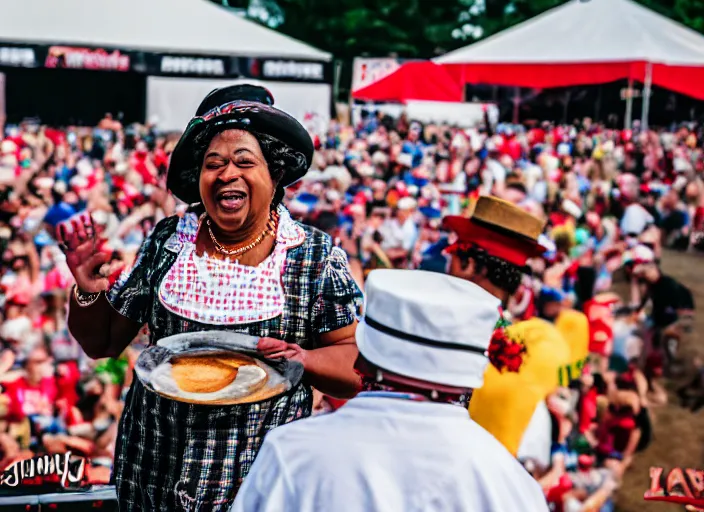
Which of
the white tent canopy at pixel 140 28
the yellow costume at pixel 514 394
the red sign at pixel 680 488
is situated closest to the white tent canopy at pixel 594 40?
the white tent canopy at pixel 140 28

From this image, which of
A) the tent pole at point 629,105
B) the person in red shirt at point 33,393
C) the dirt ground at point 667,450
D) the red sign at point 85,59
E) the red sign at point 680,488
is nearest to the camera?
the red sign at point 680,488

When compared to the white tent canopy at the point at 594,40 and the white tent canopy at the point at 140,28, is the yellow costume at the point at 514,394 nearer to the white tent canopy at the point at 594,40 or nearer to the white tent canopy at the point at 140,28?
the white tent canopy at the point at 594,40

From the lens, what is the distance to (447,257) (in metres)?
5.86

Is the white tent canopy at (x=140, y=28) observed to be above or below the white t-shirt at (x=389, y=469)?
above

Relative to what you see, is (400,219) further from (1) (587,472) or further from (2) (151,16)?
(2) (151,16)

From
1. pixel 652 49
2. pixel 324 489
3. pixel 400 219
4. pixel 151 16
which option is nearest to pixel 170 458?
pixel 324 489

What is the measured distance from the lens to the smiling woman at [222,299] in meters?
2.32

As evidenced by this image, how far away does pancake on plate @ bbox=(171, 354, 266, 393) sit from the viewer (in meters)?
2.34

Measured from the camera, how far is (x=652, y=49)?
11922 mm

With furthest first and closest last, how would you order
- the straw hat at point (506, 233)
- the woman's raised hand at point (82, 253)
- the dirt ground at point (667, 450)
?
the dirt ground at point (667, 450) < the straw hat at point (506, 233) < the woman's raised hand at point (82, 253)

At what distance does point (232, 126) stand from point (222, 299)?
441mm

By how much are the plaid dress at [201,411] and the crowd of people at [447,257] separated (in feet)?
0.79

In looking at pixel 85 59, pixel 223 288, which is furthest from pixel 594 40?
pixel 223 288

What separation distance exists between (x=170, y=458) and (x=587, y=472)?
3.74 meters
